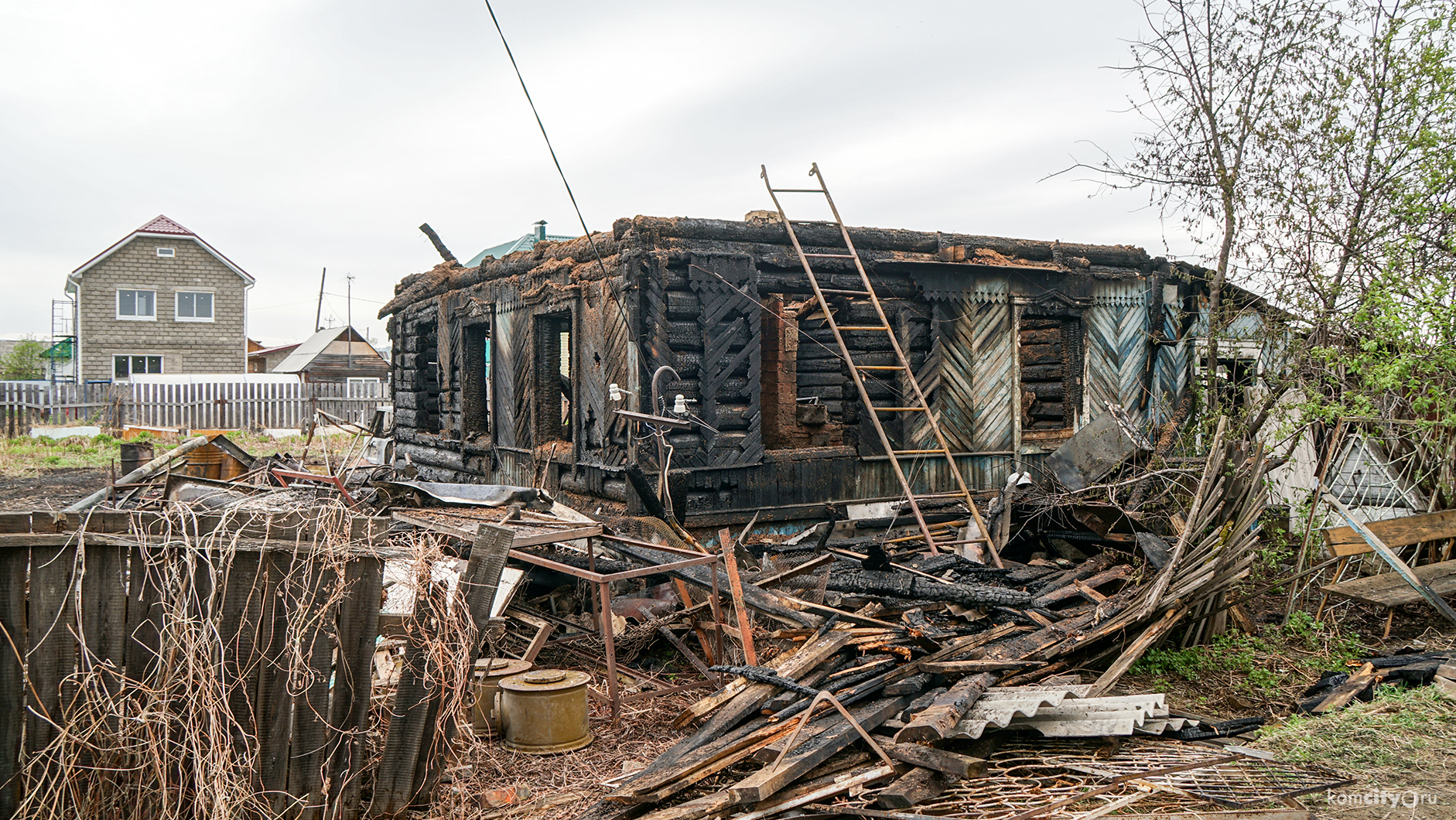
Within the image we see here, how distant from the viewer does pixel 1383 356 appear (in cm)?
741

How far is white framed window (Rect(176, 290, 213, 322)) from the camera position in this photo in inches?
1265

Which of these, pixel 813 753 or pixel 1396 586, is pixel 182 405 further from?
pixel 1396 586

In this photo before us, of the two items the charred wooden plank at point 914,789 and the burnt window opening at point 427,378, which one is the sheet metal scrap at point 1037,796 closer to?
the charred wooden plank at point 914,789

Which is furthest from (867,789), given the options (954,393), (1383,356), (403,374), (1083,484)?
(403,374)

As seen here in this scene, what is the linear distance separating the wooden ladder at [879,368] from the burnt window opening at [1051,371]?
145 cm

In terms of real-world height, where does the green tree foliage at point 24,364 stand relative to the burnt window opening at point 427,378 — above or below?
above

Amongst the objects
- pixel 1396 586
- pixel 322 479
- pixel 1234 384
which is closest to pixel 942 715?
pixel 1396 586

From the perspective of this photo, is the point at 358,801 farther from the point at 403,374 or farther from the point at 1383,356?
the point at 403,374

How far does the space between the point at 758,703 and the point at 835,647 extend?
76 cm

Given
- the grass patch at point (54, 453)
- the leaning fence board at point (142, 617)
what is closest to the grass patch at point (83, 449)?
the grass patch at point (54, 453)

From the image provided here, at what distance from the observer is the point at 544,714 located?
496 centimetres

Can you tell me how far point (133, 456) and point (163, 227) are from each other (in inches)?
1053

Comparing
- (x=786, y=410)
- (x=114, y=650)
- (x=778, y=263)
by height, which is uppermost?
(x=778, y=263)

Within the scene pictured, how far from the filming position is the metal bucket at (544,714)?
496 centimetres
